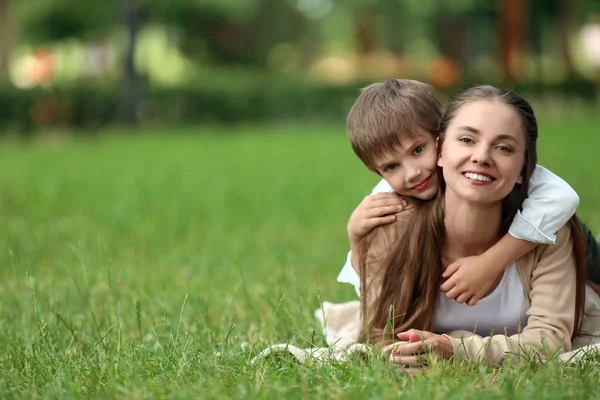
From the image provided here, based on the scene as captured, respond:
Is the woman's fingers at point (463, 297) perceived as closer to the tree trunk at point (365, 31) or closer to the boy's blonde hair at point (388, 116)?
the boy's blonde hair at point (388, 116)

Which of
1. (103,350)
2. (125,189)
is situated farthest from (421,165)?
(125,189)

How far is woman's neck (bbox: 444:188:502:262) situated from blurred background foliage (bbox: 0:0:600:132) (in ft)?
62.2

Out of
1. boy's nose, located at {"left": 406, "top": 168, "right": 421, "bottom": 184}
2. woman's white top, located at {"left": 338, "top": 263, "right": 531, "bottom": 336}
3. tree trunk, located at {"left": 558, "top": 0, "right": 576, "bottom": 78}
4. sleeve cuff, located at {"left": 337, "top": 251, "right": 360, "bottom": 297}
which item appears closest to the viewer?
boy's nose, located at {"left": 406, "top": 168, "right": 421, "bottom": 184}

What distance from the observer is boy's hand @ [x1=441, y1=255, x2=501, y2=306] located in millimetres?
3066

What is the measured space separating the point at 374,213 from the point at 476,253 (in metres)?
0.44

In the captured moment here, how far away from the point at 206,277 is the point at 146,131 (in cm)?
1710

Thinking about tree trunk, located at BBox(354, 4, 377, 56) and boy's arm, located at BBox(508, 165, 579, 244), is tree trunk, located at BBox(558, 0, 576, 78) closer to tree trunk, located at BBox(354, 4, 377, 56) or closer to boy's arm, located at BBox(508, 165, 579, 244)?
tree trunk, located at BBox(354, 4, 377, 56)

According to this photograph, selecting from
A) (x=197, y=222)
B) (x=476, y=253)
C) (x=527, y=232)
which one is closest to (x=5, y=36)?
(x=197, y=222)

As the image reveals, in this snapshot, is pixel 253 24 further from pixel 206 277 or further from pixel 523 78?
pixel 206 277

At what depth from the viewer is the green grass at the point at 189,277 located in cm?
271

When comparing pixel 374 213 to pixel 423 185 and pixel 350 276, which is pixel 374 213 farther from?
pixel 350 276

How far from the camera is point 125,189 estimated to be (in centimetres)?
973

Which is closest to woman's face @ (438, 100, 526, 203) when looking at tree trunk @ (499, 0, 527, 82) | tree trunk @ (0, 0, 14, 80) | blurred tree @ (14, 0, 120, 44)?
tree trunk @ (499, 0, 527, 82)

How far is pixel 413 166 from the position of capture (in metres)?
3.09
